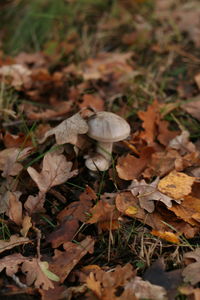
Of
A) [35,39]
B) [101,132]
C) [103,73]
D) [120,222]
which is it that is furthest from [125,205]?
[35,39]

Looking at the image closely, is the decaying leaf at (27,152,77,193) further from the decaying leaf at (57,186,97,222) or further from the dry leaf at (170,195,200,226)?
the dry leaf at (170,195,200,226)

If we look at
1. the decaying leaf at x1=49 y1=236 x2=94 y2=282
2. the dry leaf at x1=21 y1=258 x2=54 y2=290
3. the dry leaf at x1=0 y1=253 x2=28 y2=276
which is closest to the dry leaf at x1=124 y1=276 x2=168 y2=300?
the decaying leaf at x1=49 y1=236 x2=94 y2=282

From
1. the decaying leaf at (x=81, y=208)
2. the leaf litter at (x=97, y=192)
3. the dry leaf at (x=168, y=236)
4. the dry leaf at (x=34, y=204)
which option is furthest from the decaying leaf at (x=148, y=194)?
the dry leaf at (x=34, y=204)

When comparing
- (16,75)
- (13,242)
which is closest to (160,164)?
(13,242)

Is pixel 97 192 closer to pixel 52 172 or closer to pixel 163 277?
pixel 52 172

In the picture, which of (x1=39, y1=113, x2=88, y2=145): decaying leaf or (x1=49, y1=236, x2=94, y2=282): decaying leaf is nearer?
(x1=49, y1=236, x2=94, y2=282): decaying leaf

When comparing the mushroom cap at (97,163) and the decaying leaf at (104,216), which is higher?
the mushroom cap at (97,163)

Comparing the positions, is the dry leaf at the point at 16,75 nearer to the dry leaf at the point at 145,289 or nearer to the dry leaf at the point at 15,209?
the dry leaf at the point at 15,209
